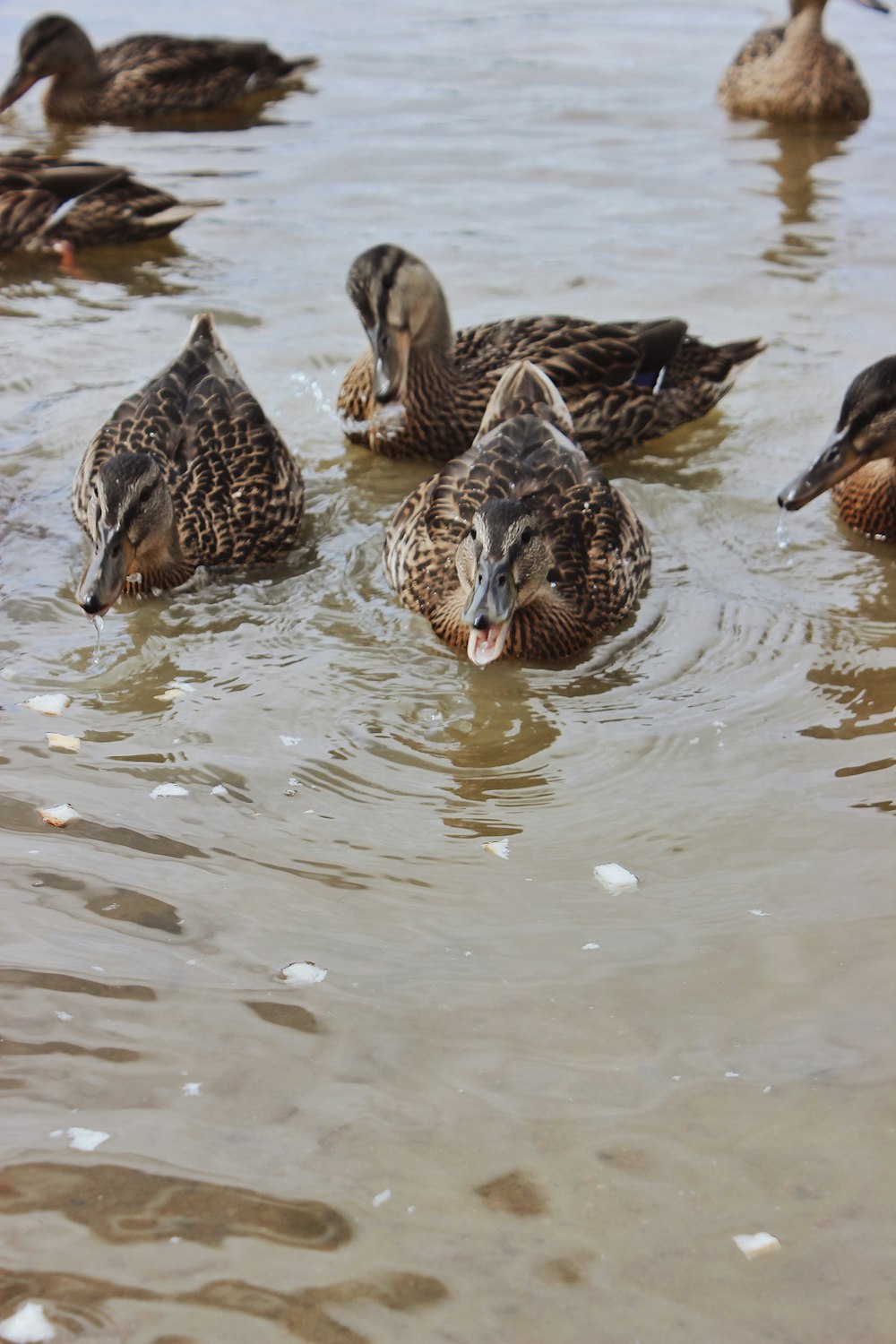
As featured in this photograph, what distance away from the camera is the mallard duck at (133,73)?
1152 centimetres

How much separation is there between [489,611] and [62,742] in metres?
1.36

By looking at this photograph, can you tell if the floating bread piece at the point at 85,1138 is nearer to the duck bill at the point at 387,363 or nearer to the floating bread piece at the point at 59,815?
the floating bread piece at the point at 59,815

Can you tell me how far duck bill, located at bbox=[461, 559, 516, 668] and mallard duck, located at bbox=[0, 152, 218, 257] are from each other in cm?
519

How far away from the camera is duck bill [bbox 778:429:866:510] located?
596 centimetres

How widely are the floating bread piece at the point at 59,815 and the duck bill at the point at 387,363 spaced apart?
294 cm

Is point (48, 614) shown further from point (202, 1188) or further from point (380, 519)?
point (202, 1188)

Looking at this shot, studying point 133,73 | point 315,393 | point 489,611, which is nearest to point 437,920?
point 489,611

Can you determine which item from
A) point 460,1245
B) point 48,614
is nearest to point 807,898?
point 460,1245

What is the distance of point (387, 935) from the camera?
3834 mm

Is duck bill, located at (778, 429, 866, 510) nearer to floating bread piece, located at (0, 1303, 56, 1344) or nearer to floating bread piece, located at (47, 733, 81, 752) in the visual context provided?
floating bread piece, located at (47, 733, 81, 752)

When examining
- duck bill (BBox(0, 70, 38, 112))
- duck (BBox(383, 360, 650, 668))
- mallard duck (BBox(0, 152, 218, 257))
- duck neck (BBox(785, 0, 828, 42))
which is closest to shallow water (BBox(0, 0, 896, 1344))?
duck (BBox(383, 360, 650, 668))

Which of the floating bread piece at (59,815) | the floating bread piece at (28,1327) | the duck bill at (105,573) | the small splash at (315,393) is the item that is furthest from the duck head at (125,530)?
the floating bread piece at (28,1327)

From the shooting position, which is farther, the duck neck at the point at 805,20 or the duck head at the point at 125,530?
the duck neck at the point at 805,20

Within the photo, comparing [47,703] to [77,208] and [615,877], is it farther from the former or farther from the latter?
[77,208]
